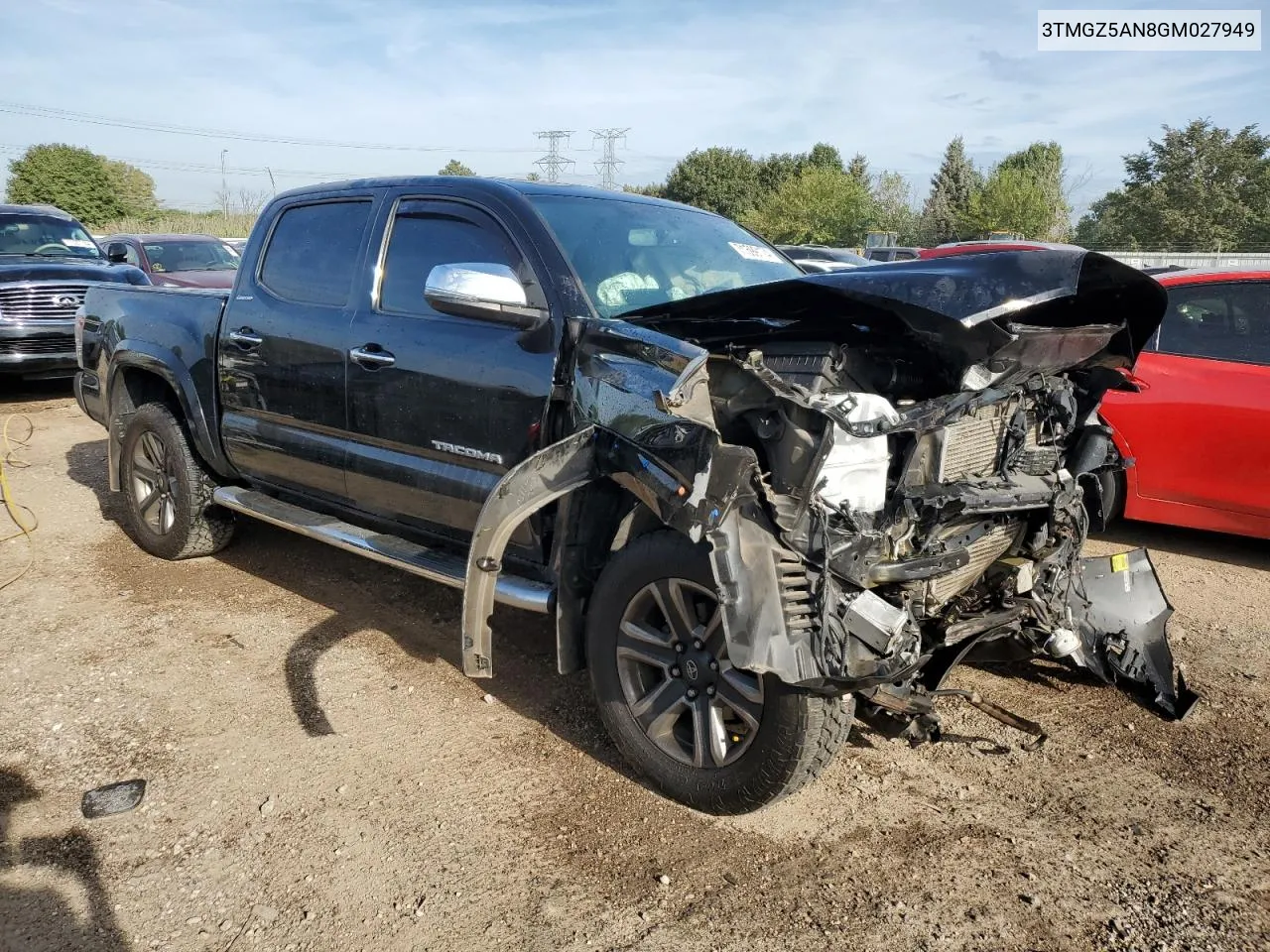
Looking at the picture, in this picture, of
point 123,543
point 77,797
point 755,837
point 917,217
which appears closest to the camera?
point 755,837

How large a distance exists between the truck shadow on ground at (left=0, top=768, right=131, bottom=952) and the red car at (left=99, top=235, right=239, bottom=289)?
34.0 ft

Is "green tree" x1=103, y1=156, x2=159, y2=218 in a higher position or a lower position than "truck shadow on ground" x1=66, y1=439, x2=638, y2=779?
higher

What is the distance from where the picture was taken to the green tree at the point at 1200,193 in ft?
135

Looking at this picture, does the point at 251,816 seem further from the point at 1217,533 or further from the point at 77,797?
the point at 1217,533

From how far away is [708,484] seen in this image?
2613 mm

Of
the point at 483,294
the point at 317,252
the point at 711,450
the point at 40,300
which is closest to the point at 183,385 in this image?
the point at 317,252

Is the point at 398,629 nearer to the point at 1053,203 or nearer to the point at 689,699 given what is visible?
the point at 689,699

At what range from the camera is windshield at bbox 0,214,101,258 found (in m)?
11.5

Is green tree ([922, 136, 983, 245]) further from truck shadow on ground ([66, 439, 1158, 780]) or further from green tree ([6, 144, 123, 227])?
truck shadow on ground ([66, 439, 1158, 780])

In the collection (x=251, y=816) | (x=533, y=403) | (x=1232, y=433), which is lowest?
(x=251, y=816)

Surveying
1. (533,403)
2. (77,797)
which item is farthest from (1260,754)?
(77,797)

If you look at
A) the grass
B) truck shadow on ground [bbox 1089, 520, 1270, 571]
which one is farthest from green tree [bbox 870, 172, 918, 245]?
truck shadow on ground [bbox 1089, 520, 1270, 571]

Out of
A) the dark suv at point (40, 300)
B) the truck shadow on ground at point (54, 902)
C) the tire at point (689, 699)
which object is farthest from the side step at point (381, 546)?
the dark suv at point (40, 300)

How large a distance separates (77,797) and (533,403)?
6.63 ft
